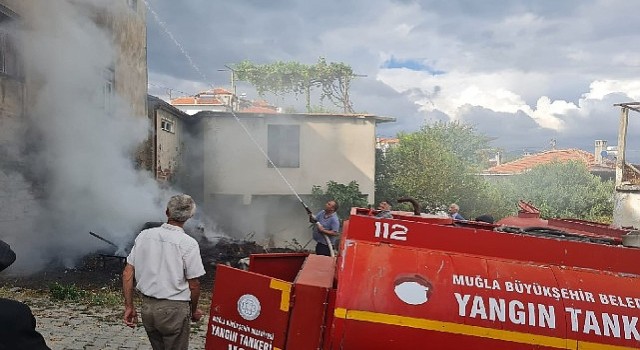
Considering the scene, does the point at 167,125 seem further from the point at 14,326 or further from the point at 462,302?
the point at 14,326

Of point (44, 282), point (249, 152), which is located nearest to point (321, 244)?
point (44, 282)

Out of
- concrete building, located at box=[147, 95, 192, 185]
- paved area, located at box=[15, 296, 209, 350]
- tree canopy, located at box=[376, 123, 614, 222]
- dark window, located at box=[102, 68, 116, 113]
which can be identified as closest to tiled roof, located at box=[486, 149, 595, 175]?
tree canopy, located at box=[376, 123, 614, 222]

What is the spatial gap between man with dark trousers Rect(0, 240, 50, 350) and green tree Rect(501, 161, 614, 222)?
930 inches

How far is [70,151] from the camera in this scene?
36.0ft

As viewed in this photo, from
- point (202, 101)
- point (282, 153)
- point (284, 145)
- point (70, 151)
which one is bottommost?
point (70, 151)

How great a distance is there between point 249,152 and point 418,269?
16.0 metres

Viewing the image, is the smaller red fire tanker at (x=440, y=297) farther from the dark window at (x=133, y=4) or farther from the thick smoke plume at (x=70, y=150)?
the dark window at (x=133, y=4)

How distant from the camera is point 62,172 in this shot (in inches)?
425

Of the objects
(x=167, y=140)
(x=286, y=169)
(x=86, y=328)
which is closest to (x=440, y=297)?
(x=86, y=328)

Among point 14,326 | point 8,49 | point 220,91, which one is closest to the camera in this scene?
point 14,326

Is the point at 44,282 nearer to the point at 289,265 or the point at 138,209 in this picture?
the point at 138,209

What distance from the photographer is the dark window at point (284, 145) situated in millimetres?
18859

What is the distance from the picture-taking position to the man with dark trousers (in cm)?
183

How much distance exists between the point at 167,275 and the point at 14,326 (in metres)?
1.82
